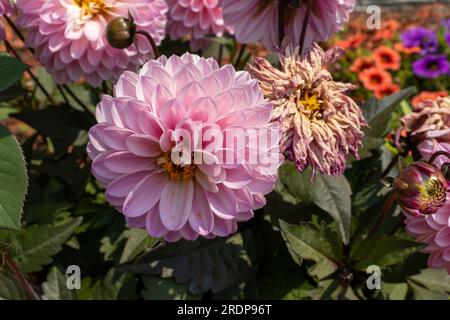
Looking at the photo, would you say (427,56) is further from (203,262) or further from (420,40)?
(203,262)

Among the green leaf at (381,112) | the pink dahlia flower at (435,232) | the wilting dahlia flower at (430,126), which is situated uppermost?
the wilting dahlia flower at (430,126)

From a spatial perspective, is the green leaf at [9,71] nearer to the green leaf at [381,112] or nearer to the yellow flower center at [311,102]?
the yellow flower center at [311,102]

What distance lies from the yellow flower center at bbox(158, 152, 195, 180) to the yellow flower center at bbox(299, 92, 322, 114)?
0.25 m

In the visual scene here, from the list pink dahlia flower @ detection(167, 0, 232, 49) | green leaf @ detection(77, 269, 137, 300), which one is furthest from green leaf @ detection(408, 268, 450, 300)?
pink dahlia flower @ detection(167, 0, 232, 49)

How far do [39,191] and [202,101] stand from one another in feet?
3.41

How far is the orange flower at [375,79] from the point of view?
9.50 feet

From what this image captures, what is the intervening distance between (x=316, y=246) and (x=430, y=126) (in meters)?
0.37

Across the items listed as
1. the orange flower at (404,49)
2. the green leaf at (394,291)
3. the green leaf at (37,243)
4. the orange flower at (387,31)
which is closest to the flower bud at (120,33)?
the green leaf at (37,243)

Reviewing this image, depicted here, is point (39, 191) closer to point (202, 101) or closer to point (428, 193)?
point (202, 101)

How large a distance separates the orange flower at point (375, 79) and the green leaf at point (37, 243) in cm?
188

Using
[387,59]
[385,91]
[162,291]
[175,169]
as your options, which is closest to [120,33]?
[175,169]

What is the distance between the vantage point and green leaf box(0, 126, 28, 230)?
3.33ft

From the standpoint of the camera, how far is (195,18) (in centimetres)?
164
